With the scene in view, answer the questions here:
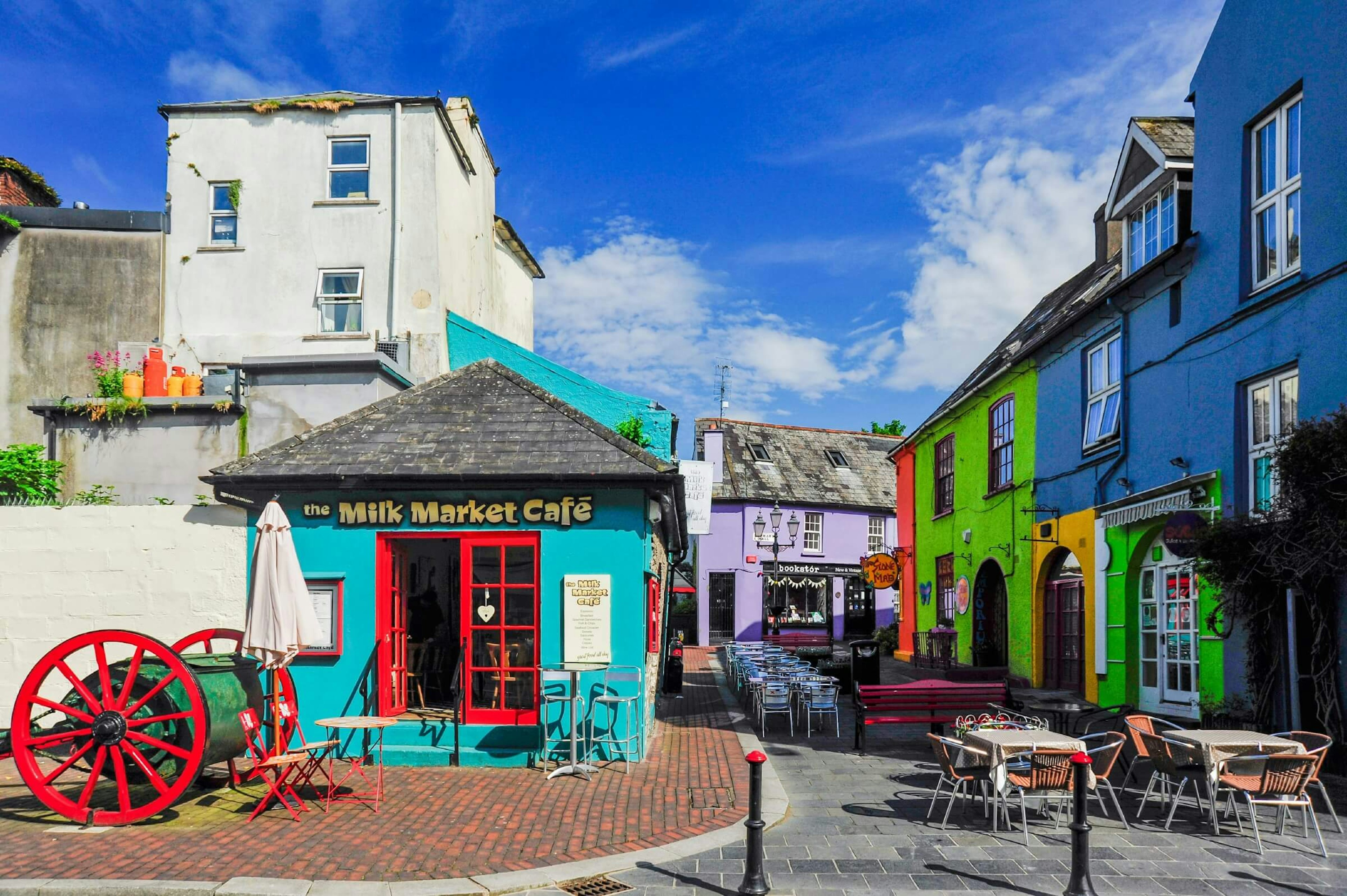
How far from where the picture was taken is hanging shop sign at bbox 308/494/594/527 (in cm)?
1067

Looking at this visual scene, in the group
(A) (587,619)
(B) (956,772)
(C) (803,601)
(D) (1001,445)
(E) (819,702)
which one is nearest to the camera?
(B) (956,772)

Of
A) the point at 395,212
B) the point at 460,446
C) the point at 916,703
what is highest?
the point at 395,212

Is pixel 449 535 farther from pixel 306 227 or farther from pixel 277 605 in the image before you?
pixel 306 227

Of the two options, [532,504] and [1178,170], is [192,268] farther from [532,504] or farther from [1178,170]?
[1178,170]

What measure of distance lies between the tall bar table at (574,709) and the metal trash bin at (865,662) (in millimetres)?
7254

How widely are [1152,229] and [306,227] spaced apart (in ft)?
47.4

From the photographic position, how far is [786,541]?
37.1 metres

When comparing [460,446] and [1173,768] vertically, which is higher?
[460,446]

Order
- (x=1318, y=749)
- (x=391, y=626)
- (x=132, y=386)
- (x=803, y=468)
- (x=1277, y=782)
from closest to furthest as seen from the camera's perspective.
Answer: (x=1277, y=782)
(x=1318, y=749)
(x=391, y=626)
(x=132, y=386)
(x=803, y=468)

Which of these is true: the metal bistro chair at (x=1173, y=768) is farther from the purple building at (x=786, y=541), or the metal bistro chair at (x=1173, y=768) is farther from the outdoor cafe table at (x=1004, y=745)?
the purple building at (x=786, y=541)

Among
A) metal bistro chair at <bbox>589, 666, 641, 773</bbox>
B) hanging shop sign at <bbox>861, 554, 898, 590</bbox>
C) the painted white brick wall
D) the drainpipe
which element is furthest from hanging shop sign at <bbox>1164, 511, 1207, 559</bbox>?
hanging shop sign at <bbox>861, 554, 898, 590</bbox>

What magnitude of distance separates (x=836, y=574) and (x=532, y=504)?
1158 inches

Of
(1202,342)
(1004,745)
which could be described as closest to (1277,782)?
(1004,745)

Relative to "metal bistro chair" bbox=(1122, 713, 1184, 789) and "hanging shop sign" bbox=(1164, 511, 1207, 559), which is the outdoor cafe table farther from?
"hanging shop sign" bbox=(1164, 511, 1207, 559)
